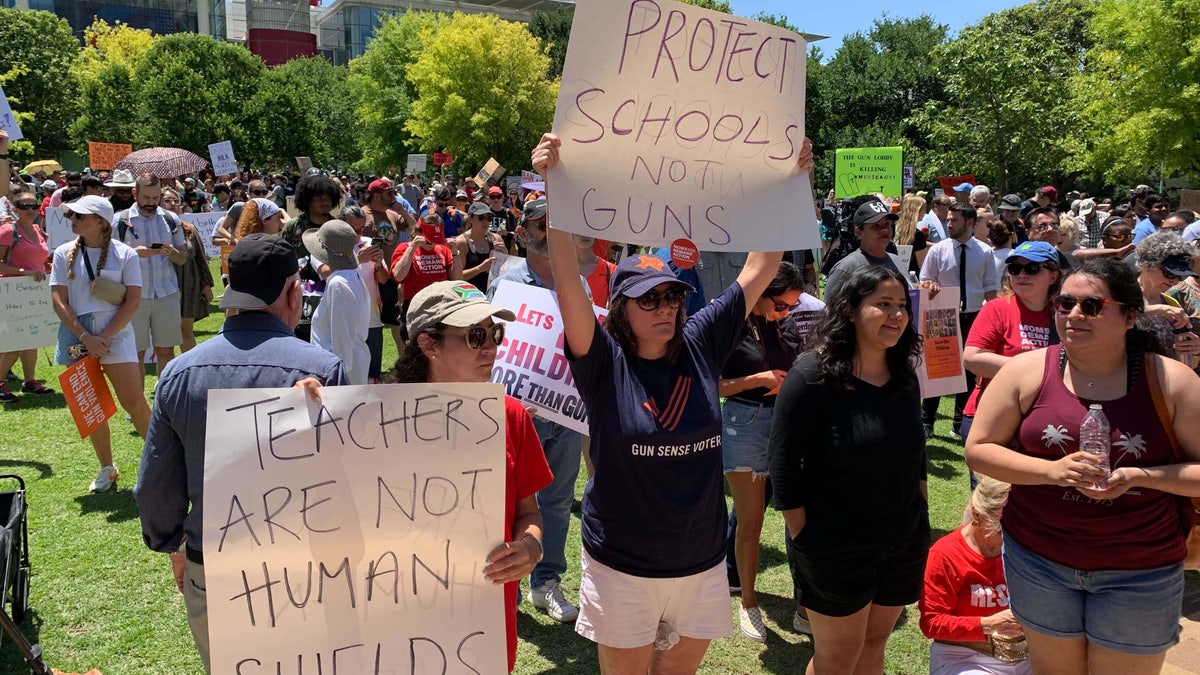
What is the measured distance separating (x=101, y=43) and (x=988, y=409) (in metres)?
78.2

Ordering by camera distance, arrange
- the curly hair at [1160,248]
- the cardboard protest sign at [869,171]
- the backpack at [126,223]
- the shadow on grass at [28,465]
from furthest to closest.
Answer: the cardboard protest sign at [869,171] → the backpack at [126,223] → the shadow on grass at [28,465] → the curly hair at [1160,248]

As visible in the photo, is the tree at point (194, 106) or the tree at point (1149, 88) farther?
the tree at point (194, 106)

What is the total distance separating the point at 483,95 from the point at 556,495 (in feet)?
127

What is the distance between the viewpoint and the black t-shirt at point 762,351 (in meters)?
4.46

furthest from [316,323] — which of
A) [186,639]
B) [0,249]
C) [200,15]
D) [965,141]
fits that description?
[200,15]

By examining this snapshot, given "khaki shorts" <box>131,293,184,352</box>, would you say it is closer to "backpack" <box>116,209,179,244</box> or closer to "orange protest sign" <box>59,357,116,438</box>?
"backpack" <box>116,209,179,244</box>

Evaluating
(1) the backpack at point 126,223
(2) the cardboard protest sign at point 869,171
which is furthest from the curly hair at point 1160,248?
(1) the backpack at point 126,223

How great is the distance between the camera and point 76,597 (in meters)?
4.74

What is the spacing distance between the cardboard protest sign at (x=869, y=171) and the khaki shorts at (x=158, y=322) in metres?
8.30

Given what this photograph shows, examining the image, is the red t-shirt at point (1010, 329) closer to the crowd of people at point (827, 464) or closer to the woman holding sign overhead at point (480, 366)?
the crowd of people at point (827, 464)

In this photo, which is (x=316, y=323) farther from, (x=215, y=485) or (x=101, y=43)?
(x=101, y=43)

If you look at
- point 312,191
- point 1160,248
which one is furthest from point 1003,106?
point 312,191

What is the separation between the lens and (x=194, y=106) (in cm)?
4359

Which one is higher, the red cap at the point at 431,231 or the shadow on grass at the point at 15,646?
the red cap at the point at 431,231
